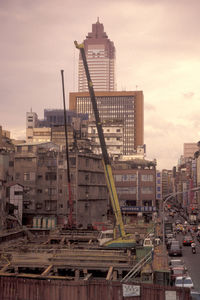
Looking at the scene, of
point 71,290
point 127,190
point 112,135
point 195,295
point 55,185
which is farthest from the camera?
point 112,135

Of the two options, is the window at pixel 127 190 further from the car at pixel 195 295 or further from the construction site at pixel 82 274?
the car at pixel 195 295

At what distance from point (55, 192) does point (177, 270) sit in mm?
47987

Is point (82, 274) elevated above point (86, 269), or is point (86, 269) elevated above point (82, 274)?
point (86, 269)

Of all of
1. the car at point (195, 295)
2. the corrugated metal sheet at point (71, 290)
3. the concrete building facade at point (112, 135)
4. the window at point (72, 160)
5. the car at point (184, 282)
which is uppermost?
the concrete building facade at point (112, 135)

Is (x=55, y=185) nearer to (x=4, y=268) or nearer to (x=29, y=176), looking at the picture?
(x=29, y=176)

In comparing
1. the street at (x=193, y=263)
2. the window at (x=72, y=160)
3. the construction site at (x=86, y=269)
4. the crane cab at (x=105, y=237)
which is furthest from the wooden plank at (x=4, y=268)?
the window at (x=72, y=160)

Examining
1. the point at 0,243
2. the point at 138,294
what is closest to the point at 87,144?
the point at 0,243

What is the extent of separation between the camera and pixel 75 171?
3204 inches

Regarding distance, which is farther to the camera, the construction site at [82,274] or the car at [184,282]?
the car at [184,282]

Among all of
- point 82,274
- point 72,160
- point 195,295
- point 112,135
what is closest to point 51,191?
point 72,160

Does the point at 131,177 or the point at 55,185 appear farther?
the point at 131,177

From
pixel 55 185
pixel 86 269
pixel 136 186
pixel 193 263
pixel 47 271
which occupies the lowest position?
pixel 193 263

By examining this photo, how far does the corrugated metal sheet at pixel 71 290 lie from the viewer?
25469 mm

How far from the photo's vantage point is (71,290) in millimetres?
26781
